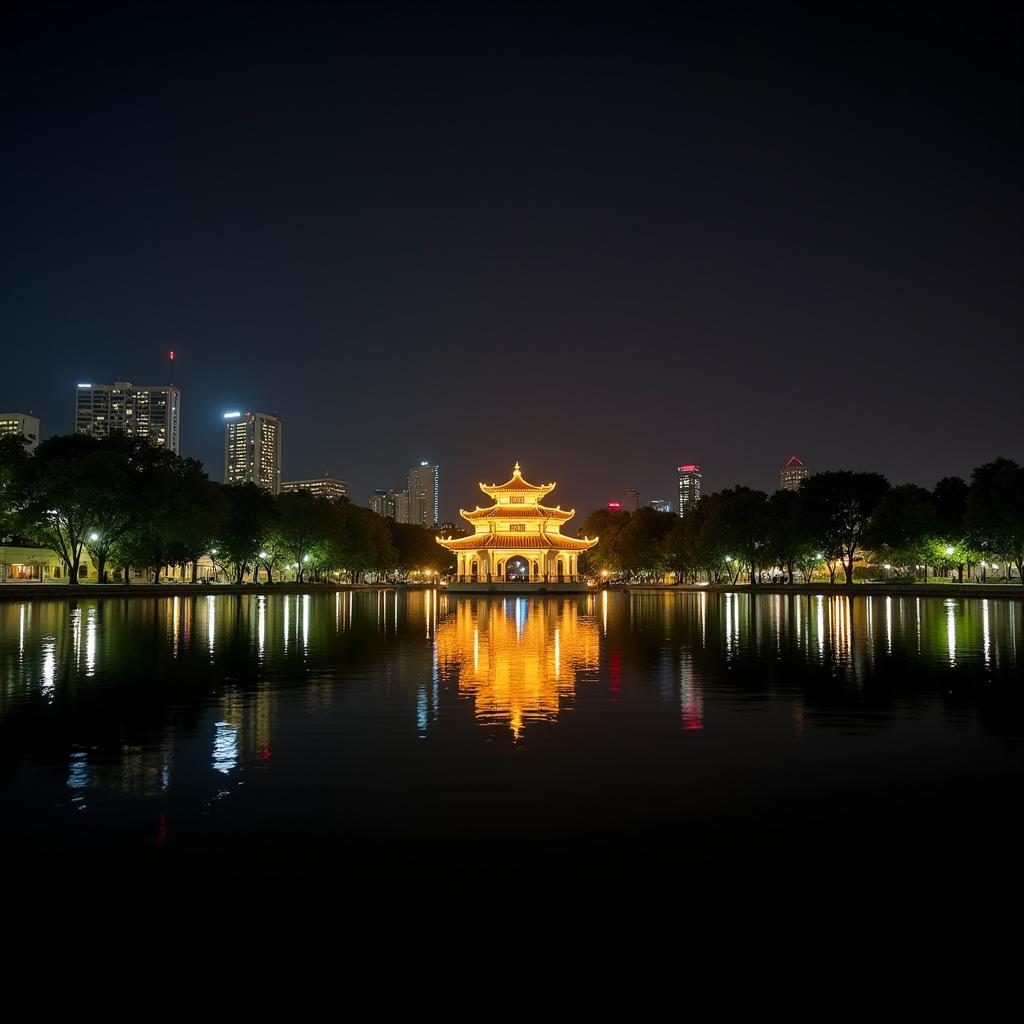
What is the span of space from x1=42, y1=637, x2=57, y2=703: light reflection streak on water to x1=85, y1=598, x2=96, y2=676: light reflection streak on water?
75 centimetres

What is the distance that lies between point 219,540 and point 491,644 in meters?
76.1

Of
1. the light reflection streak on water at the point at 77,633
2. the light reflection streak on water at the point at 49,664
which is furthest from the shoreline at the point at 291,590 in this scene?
the light reflection streak on water at the point at 49,664

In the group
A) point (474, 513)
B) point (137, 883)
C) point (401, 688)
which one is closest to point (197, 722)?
point (401, 688)

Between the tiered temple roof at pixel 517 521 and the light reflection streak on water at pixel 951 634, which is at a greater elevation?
the tiered temple roof at pixel 517 521

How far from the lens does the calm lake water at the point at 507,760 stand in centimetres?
799

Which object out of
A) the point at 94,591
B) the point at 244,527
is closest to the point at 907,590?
the point at 94,591

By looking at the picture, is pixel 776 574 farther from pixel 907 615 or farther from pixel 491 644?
pixel 491 644

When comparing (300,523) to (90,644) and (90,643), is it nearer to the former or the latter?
(90,643)

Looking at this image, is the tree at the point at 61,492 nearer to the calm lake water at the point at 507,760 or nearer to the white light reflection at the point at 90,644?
the white light reflection at the point at 90,644

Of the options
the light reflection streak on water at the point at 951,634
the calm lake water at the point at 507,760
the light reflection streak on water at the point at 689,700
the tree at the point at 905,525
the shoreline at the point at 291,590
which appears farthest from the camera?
the tree at the point at 905,525

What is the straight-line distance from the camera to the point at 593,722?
14234 mm

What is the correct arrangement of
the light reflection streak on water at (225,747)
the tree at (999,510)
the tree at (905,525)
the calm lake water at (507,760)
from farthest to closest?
1. the tree at (905,525)
2. the tree at (999,510)
3. the light reflection streak on water at (225,747)
4. the calm lake water at (507,760)

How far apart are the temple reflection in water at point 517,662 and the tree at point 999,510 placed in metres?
45.5

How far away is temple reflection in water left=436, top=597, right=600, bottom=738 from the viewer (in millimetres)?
15758
